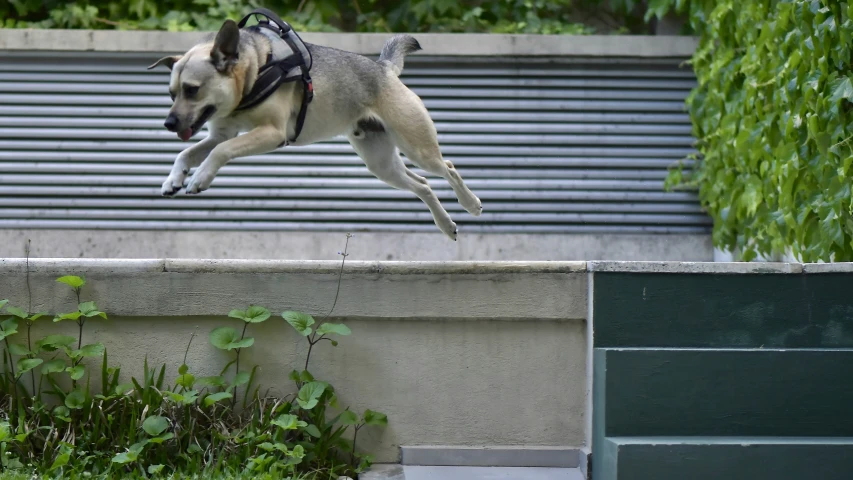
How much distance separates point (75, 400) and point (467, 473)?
1.57m

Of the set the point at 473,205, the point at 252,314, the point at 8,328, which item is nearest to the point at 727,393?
the point at 473,205

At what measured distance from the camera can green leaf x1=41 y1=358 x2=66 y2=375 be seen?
151 inches

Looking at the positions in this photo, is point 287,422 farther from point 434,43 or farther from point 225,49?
point 434,43

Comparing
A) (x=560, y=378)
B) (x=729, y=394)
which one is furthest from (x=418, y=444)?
(x=729, y=394)

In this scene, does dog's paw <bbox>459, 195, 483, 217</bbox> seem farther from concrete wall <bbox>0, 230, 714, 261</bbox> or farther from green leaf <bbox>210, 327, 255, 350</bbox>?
concrete wall <bbox>0, 230, 714, 261</bbox>

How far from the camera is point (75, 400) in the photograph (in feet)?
12.5

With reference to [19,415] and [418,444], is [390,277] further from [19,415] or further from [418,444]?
[19,415]

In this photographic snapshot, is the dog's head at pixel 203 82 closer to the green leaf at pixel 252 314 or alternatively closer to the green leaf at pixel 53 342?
the green leaf at pixel 252 314

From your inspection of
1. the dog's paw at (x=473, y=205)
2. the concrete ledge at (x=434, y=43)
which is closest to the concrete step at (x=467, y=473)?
the dog's paw at (x=473, y=205)

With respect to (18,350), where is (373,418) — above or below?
below

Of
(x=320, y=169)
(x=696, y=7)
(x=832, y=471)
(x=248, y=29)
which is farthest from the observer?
(x=320, y=169)

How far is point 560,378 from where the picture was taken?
13.4 ft

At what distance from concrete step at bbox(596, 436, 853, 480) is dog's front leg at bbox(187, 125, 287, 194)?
188 cm

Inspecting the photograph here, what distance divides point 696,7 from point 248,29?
144 inches
